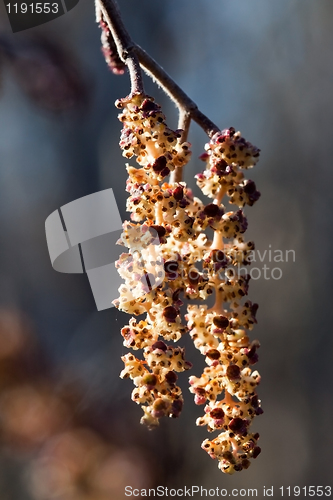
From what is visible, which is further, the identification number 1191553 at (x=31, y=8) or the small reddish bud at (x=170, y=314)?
the identification number 1191553 at (x=31, y=8)

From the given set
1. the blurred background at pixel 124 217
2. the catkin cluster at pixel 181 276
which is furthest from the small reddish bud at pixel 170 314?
the blurred background at pixel 124 217

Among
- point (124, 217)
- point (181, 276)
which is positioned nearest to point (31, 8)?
point (124, 217)

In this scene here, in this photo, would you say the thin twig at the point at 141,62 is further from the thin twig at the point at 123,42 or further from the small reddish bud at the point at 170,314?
the small reddish bud at the point at 170,314

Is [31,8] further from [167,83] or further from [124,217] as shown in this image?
[167,83]

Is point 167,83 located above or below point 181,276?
above

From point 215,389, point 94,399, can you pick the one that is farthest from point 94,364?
point 215,389

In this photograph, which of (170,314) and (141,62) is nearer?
(170,314)
